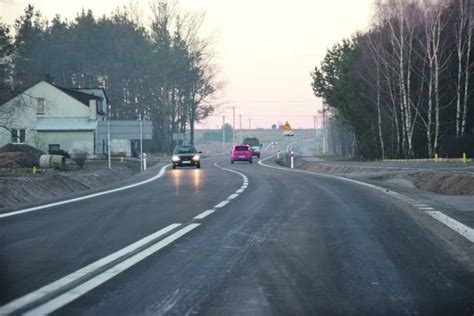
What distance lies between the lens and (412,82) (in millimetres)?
47094

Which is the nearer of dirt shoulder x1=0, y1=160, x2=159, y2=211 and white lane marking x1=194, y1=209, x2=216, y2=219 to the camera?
white lane marking x1=194, y1=209, x2=216, y2=219

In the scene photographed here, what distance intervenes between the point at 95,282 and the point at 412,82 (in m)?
44.8

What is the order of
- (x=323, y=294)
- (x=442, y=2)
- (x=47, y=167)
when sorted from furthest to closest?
(x=442, y=2) < (x=47, y=167) < (x=323, y=294)

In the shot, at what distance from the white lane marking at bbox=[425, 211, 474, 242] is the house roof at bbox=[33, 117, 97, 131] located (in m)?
52.5

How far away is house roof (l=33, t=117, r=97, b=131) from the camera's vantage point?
199ft

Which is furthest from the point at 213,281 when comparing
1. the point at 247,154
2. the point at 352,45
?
the point at 352,45

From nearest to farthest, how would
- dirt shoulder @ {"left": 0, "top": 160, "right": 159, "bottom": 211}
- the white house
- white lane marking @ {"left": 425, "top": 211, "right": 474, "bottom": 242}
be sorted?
white lane marking @ {"left": 425, "top": 211, "right": 474, "bottom": 242}
dirt shoulder @ {"left": 0, "top": 160, "right": 159, "bottom": 211}
the white house

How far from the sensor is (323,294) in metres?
5.11

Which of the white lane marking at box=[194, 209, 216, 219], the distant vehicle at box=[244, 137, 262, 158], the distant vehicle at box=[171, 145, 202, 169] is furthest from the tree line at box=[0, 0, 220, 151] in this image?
the white lane marking at box=[194, 209, 216, 219]

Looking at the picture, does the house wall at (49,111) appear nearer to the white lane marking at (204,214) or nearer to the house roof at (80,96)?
the house roof at (80,96)

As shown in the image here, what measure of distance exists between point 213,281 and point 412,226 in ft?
16.2

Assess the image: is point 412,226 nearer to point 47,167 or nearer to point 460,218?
point 460,218

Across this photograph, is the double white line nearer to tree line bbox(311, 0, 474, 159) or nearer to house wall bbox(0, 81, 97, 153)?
tree line bbox(311, 0, 474, 159)

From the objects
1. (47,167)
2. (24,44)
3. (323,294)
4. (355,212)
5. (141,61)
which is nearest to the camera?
(323,294)
